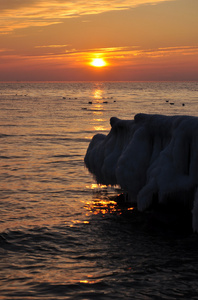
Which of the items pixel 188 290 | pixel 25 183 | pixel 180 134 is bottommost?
pixel 188 290

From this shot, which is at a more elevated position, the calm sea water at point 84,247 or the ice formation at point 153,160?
the ice formation at point 153,160

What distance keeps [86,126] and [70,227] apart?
3843cm

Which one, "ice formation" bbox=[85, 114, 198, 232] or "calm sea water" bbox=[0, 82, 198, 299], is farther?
"ice formation" bbox=[85, 114, 198, 232]

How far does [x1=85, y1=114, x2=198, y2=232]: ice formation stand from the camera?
42.8ft

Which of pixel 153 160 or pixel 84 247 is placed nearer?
pixel 84 247

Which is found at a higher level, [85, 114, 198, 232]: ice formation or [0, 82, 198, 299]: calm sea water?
[85, 114, 198, 232]: ice formation

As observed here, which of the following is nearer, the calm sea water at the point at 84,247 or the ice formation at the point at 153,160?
the calm sea water at the point at 84,247

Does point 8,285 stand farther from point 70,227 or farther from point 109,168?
point 109,168

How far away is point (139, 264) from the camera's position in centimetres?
1197

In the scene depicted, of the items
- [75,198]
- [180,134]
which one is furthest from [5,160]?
[180,134]

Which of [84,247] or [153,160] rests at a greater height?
[153,160]

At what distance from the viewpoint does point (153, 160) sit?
1459cm

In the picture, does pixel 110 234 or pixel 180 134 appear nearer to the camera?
pixel 180 134

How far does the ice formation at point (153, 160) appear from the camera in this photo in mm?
13039
